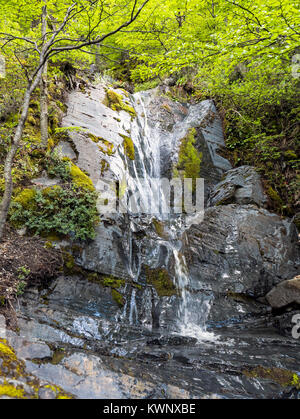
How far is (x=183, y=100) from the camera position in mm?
13531

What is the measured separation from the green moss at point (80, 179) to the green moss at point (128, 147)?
2608mm

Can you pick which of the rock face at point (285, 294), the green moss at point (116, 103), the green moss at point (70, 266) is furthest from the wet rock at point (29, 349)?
the green moss at point (116, 103)

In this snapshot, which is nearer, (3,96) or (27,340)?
(27,340)

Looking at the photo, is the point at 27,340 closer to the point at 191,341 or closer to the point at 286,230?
the point at 191,341

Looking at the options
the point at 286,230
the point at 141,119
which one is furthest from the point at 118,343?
the point at 141,119

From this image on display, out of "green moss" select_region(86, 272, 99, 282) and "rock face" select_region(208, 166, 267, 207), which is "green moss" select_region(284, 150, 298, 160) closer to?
"rock face" select_region(208, 166, 267, 207)

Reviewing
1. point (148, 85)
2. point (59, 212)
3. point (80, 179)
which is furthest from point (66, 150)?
point (148, 85)

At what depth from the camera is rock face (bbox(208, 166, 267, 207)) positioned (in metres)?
7.76

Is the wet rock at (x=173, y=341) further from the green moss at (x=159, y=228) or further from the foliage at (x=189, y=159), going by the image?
the foliage at (x=189, y=159)

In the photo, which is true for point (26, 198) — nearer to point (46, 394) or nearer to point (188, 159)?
point (46, 394)

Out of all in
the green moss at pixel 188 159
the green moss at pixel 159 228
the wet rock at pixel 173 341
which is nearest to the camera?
the wet rock at pixel 173 341

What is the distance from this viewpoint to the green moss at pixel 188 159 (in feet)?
30.9

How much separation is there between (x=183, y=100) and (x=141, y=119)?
13.6 feet

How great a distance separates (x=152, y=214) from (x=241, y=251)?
2.97 metres
